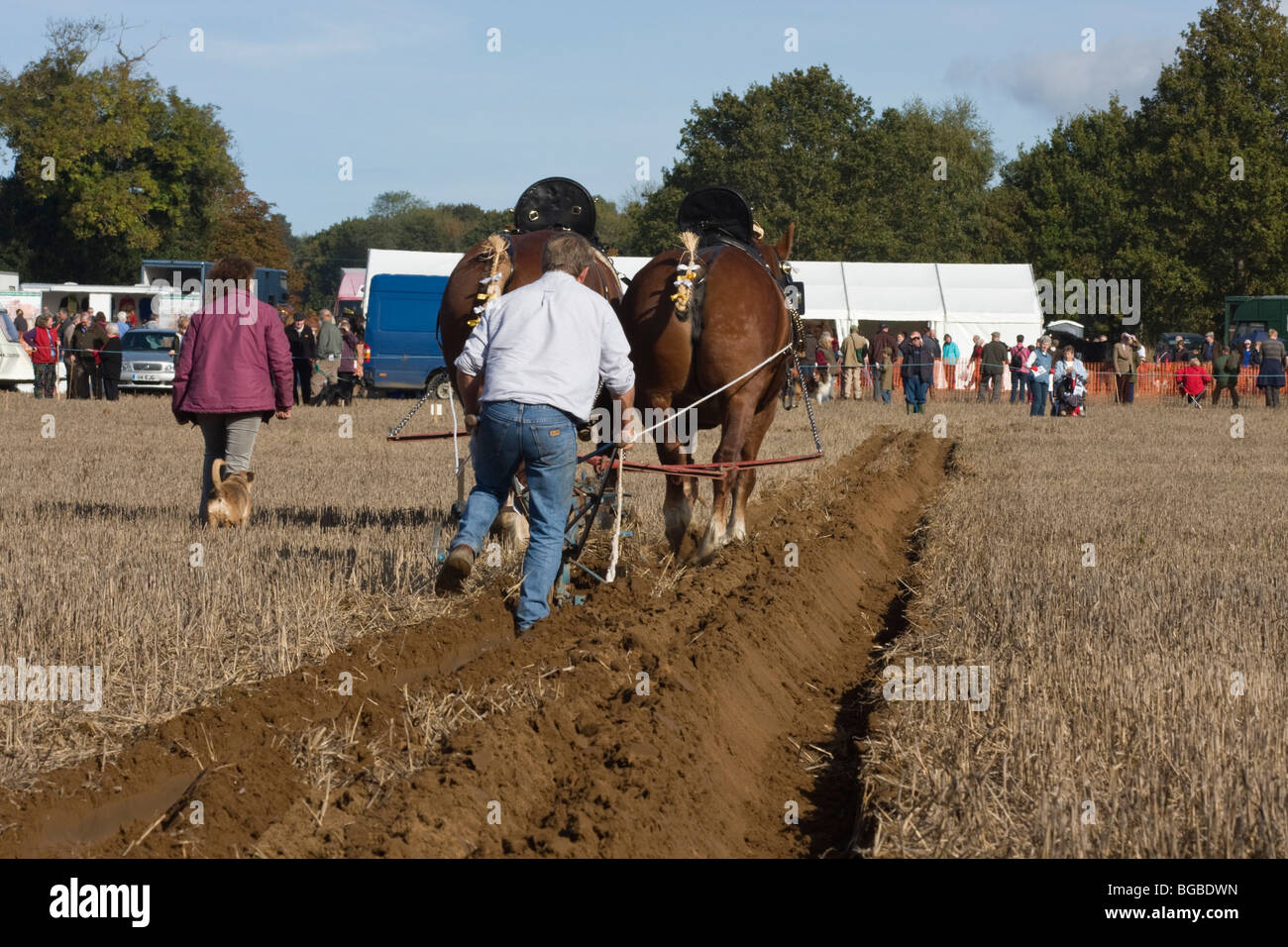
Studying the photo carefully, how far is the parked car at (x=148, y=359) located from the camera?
30609 millimetres

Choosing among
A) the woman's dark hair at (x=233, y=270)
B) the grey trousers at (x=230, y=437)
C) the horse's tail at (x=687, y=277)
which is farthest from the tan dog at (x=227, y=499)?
the horse's tail at (x=687, y=277)

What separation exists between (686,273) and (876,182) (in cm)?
6124

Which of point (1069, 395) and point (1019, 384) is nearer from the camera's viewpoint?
point (1069, 395)

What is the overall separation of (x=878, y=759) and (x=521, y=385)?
2506 millimetres

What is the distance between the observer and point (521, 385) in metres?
6.43

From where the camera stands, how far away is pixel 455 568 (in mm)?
6199

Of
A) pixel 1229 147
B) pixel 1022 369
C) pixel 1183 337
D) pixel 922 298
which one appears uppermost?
pixel 1229 147

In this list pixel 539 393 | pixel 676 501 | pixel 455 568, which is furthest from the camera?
pixel 676 501

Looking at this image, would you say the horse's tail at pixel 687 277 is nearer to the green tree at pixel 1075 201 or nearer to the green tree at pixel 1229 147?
the green tree at pixel 1229 147

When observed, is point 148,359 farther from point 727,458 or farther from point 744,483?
point 727,458

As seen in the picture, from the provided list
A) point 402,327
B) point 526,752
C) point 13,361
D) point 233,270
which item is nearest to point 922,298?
point 402,327

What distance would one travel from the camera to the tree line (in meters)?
47.2

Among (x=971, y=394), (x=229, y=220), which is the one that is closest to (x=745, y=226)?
(x=971, y=394)

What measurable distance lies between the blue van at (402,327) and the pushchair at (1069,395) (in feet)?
41.8
